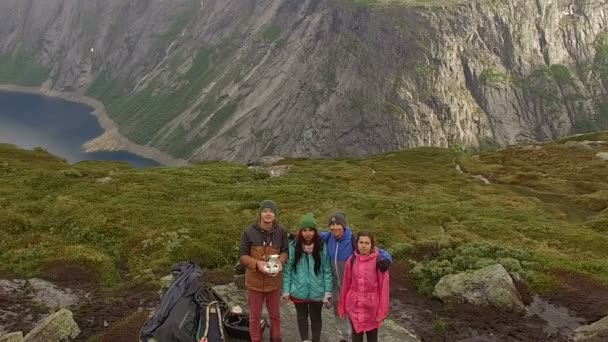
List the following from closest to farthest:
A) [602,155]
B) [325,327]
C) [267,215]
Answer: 1. [267,215]
2. [325,327]
3. [602,155]

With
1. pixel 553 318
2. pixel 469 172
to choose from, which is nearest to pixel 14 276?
pixel 553 318

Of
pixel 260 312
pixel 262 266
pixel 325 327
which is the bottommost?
pixel 325 327

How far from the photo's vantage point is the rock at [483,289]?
20.1 metres

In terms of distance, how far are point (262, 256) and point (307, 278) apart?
5.00 ft

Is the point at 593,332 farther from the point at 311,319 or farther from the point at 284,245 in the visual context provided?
the point at 284,245

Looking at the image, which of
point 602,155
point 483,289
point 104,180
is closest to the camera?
point 483,289

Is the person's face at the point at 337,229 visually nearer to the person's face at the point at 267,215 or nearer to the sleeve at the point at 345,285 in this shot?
the sleeve at the point at 345,285

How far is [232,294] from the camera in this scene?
19703 millimetres

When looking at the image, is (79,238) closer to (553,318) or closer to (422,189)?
(553,318)

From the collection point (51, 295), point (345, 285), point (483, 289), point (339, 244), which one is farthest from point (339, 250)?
point (51, 295)

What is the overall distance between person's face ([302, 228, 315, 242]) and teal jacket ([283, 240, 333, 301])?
0.40 m

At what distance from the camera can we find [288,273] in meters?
14.9

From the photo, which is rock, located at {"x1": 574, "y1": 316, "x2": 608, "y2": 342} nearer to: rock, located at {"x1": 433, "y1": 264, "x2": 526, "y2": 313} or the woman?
rock, located at {"x1": 433, "y1": 264, "x2": 526, "y2": 313}

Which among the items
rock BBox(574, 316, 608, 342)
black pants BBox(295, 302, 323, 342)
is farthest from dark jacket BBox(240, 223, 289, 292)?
rock BBox(574, 316, 608, 342)
